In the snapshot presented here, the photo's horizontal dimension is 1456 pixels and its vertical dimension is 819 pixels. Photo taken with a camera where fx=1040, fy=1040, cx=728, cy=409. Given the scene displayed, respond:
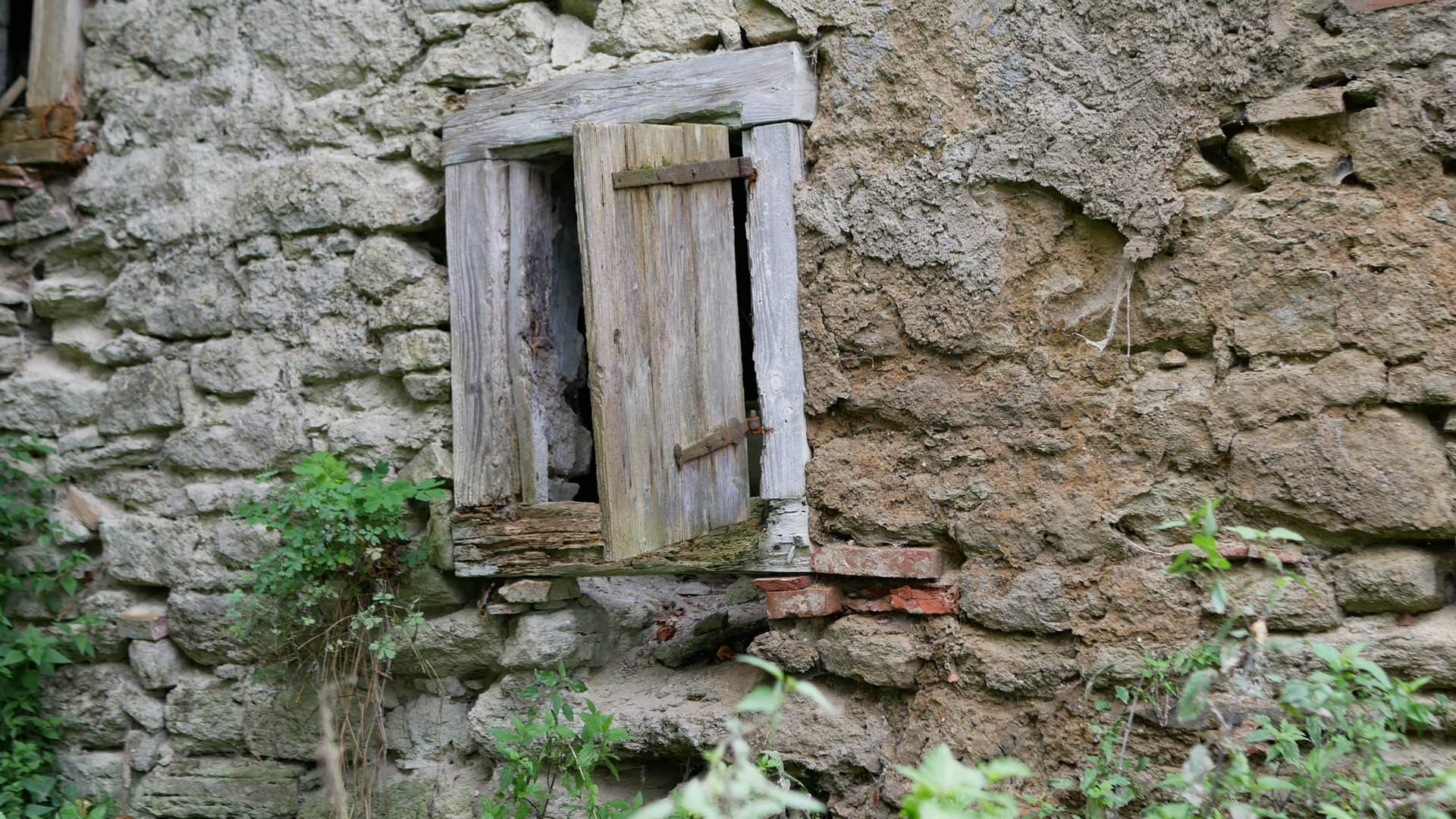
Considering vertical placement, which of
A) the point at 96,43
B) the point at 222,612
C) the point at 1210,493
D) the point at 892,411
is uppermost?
the point at 96,43

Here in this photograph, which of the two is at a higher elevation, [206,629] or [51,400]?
[51,400]

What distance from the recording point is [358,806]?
3121mm

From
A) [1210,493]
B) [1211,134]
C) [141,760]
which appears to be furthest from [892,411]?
[141,760]

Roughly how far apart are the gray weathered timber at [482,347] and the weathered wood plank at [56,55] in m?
1.59

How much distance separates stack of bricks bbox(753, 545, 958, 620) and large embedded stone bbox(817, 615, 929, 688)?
0.05 meters

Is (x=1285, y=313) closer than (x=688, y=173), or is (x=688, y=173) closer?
(x=1285, y=313)

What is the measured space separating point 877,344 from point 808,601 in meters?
0.71

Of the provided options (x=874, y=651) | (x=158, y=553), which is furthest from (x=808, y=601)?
(x=158, y=553)

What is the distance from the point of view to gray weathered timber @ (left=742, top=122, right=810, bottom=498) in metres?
2.81

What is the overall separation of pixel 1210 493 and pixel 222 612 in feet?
9.57

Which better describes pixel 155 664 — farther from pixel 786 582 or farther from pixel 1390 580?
pixel 1390 580

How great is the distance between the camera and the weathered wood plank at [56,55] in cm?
357

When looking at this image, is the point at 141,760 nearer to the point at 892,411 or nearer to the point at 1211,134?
the point at 892,411

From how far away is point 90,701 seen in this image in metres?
3.49
